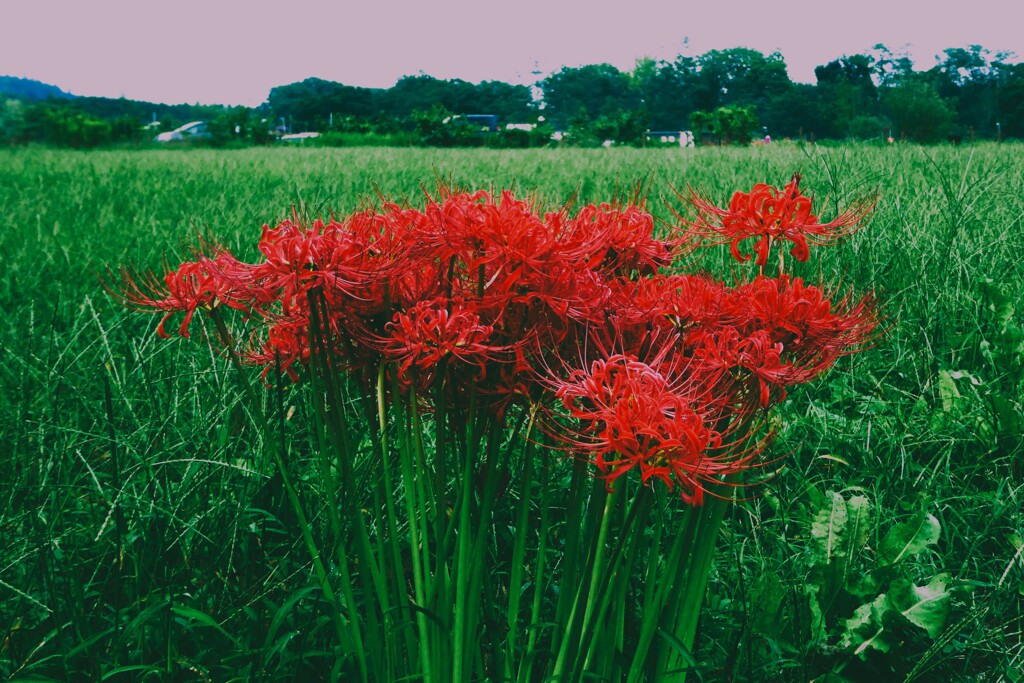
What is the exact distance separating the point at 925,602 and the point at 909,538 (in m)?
0.20

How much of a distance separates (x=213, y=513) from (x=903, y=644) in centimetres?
156

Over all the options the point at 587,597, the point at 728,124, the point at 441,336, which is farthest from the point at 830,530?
the point at 728,124

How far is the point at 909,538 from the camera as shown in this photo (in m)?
1.92

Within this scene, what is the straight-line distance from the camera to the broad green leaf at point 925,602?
5.69 feet

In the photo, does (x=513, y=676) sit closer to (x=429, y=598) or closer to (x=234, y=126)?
(x=429, y=598)

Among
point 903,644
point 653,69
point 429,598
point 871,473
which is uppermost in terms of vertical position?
point 653,69

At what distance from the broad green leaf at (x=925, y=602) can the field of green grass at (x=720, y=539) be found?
0.07 feet

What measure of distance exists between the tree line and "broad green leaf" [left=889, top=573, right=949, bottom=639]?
32.9 m

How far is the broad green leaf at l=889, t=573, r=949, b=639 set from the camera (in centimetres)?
174

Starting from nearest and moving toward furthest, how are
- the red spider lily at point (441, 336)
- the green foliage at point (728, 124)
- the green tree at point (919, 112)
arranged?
the red spider lily at point (441, 336) → the green foliage at point (728, 124) → the green tree at point (919, 112)

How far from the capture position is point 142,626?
1.46 metres

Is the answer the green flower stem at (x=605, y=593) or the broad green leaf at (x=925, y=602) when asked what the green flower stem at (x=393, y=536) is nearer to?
the green flower stem at (x=605, y=593)

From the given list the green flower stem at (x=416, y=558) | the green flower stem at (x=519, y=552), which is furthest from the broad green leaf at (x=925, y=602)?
the green flower stem at (x=416, y=558)

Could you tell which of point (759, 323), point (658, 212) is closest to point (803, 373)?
point (759, 323)
